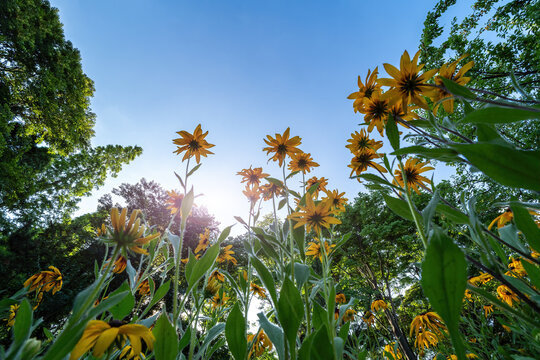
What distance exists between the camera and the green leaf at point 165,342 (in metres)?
0.53

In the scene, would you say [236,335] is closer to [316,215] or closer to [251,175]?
[316,215]

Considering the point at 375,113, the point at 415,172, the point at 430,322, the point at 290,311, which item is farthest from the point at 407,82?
the point at 430,322

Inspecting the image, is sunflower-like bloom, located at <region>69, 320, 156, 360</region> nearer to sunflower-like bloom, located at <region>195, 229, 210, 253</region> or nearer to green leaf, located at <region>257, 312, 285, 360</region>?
green leaf, located at <region>257, 312, 285, 360</region>

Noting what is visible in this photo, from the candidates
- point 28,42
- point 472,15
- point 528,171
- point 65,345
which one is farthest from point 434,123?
point 28,42

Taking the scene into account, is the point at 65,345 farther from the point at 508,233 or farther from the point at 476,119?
the point at 508,233

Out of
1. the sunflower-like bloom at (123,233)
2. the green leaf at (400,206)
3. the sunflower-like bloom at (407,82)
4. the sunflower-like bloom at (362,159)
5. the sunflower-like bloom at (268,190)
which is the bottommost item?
the sunflower-like bloom at (123,233)

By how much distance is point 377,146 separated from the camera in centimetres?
118

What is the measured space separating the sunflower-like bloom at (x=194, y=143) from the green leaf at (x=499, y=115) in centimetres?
140

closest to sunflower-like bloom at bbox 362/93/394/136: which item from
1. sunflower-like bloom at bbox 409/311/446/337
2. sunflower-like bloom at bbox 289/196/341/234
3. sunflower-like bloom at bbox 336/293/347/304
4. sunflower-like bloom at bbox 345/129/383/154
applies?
sunflower-like bloom at bbox 345/129/383/154

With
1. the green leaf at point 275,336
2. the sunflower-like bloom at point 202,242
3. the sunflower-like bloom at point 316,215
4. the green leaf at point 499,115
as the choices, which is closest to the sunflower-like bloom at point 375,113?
the sunflower-like bloom at point 316,215

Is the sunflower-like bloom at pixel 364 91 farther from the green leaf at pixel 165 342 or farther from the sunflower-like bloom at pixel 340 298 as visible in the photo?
the sunflower-like bloom at pixel 340 298

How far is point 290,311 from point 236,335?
0.68 ft

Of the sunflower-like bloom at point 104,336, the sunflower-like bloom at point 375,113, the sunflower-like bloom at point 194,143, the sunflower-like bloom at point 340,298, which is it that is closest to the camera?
the sunflower-like bloom at point 104,336

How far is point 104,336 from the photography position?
1.56 ft
